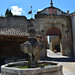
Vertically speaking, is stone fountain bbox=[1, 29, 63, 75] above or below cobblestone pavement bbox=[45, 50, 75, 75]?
above

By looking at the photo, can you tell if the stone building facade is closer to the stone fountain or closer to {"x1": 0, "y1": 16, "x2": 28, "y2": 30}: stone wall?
{"x1": 0, "y1": 16, "x2": 28, "y2": 30}: stone wall

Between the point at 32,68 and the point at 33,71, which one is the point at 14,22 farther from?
the point at 33,71

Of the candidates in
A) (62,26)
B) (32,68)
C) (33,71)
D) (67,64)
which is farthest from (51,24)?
(33,71)

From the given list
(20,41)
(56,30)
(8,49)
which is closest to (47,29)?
(56,30)

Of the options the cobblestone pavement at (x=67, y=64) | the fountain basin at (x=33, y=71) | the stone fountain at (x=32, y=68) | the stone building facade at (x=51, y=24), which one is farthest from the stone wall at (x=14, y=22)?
the fountain basin at (x=33, y=71)

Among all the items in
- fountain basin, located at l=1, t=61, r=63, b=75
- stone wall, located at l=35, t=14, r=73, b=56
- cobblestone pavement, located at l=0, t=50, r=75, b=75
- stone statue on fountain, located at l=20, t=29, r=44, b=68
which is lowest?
cobblestone pavement, located at l=0, t=50, r=75, b=75

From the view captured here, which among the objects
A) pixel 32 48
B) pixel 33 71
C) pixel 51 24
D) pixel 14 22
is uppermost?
pixel 14 22

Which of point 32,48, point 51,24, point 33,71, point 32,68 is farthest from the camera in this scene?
point 51,24

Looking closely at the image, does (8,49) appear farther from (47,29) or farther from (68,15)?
(68,15)

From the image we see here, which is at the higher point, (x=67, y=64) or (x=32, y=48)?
(x=32, y=48)

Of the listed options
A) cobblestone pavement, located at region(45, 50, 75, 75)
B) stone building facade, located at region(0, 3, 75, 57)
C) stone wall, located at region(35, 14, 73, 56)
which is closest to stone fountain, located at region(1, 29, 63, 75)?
cobblestone pavement, located at region(45, 50, 75, 75)

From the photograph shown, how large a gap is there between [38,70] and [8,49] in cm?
1091

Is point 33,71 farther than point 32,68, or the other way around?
point 32,68

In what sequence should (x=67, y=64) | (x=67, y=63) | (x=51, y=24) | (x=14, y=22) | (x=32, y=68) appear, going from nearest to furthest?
1. (x=32, y=68)
2. (x=67, y=64)
3. (x=67, y=63)
4. (x=14, y=22)
5. (x=51, y=24)
